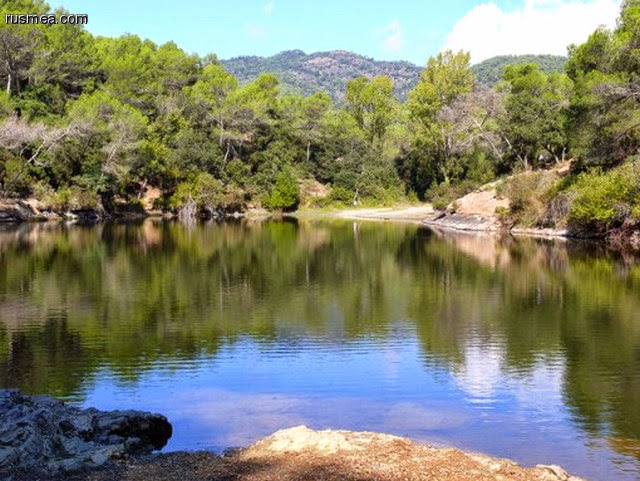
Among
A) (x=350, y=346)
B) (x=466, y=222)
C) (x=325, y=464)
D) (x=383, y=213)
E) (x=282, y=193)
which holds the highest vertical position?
(x=282, y=193)

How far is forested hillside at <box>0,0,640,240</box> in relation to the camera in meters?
52.5

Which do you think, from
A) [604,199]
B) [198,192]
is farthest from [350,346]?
[198,192]

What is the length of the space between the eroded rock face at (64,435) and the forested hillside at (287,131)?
41.7m

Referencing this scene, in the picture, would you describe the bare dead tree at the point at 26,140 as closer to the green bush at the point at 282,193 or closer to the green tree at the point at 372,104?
the green bush at the point at 282,193

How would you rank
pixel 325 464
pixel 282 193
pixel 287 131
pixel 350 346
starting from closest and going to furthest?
pixel 325 464 → pixel 350 346 → pixel 282 193 → pixel 287 131

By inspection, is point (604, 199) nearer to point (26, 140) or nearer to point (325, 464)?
point (325, 464)

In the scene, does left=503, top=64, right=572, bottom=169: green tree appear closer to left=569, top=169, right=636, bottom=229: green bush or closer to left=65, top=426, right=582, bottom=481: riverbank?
left=569, top=169, right=636, bottom=229: green bush

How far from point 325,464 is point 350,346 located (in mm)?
10192

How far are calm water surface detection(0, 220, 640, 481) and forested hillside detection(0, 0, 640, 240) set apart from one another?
1630cm

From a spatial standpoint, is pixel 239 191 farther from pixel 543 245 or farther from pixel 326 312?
pixel 326 312

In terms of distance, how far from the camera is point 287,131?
94.9m

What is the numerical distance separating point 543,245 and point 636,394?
114 ft

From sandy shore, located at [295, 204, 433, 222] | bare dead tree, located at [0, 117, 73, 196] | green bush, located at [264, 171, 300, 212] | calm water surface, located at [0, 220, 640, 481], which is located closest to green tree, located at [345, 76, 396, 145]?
sandy shore, located at [295, 204, 433, 222]

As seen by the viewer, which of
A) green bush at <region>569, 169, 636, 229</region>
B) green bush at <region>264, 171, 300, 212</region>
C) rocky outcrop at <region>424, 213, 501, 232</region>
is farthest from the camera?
green bush at <region>264, 171, 300, 212</region>
